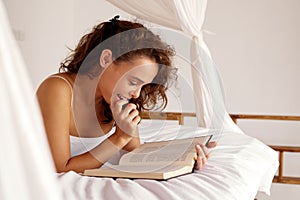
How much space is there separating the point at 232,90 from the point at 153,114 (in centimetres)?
75

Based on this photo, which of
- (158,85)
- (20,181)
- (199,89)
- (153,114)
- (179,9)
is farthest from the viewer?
(153,114)

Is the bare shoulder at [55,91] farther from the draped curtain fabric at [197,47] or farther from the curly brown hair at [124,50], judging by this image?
the draped curtain fabric at [197,47]

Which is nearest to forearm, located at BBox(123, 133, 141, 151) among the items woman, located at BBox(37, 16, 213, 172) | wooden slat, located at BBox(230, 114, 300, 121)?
woman, located at BBox(37, 16, 213, 172)

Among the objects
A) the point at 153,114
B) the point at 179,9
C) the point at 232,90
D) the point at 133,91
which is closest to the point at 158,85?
the point at 133,91

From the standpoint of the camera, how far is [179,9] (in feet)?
8.02

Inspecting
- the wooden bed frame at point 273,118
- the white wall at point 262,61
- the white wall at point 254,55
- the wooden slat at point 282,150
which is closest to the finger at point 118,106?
the wooden bed frame at point 273,118

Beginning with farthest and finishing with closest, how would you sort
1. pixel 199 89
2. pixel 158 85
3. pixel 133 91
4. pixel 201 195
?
pixel 199 89 < pixel 158 85 < pixel 133 91 < pixel 201 195

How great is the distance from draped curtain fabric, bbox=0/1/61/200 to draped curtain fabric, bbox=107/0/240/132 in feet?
6.78

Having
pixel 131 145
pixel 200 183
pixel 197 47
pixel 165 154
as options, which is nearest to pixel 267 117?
pixel 197 47

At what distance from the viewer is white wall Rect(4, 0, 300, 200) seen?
3574mm

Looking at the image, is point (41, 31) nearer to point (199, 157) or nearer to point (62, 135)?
point (62, 135)

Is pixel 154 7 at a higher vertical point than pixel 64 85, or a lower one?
higher

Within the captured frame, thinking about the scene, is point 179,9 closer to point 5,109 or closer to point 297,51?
point 297,51

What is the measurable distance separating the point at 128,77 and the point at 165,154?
26cm
